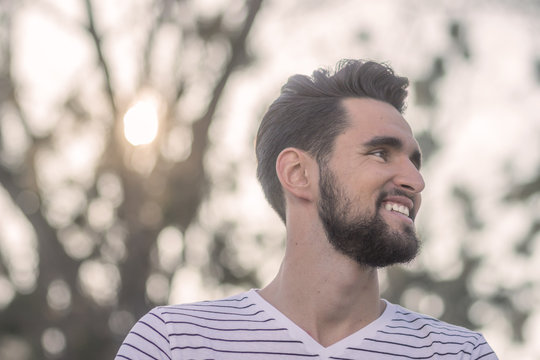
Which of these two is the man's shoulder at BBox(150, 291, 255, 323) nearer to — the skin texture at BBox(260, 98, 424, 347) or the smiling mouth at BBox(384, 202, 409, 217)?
the skin texture at BBox(260, 98, 424, 347)

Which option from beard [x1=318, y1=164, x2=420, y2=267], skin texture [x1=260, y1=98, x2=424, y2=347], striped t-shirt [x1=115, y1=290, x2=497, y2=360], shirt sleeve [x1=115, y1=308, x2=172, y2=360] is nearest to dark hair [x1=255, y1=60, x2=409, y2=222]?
skin texture [x1=260, y1=98, x2=424, y2=347]

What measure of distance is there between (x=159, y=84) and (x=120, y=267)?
224 cm

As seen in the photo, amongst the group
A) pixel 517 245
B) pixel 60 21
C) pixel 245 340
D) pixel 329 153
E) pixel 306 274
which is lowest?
pixel 245 340

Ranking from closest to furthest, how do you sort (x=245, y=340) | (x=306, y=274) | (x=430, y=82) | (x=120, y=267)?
(x=245, y=340)
(x=306, y=274)
(x=120, y=267)
(x=430, y=82)

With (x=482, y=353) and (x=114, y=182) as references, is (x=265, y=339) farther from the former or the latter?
(x=114, y=182)

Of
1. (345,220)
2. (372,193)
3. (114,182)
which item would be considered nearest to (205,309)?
(345,220)

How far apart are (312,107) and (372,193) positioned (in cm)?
61

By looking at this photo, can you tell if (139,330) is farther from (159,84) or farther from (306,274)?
(159,84)

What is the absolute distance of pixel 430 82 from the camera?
11930 millimetres

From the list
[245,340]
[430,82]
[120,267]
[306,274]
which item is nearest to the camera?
[245,340]

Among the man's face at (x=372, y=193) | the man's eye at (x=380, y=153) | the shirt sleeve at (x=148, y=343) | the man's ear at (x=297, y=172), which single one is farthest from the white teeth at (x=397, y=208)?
the shirt sleeve at (x=148, y=343)

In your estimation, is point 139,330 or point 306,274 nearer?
point 139,330

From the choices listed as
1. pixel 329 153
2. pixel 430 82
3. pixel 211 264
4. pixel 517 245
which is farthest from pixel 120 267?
pixel 329 153

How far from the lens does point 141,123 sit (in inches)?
412
